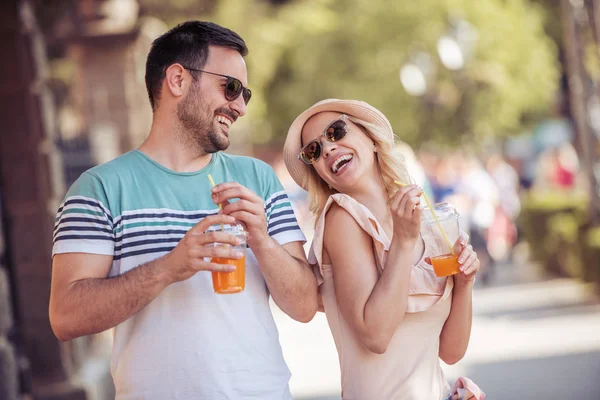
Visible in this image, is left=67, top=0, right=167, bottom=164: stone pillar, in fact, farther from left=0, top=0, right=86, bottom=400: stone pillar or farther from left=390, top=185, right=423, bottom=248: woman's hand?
left=390, top=185, right=423, bottom=248: woman's hand

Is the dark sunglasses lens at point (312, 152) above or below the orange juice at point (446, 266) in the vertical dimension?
above

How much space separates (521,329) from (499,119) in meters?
18.1

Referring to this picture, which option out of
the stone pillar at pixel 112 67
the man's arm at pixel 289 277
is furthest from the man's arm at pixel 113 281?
the stone pillar at pixel 112 67

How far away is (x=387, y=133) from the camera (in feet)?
10.0

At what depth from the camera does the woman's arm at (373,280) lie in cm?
267

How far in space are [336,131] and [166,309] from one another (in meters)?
0.83

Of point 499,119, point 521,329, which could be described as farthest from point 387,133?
point 499,119

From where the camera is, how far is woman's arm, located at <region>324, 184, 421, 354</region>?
105 inches

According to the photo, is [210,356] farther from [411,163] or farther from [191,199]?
[411,163]

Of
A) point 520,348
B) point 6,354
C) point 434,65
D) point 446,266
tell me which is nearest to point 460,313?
point 446,266

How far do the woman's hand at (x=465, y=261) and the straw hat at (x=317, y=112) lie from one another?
0.44 m

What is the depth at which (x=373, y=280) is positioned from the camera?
276 centimetres

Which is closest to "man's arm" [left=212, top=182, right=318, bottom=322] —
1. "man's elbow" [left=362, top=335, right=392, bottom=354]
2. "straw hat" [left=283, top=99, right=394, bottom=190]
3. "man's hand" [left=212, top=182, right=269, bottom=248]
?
"man's hand" [left=212, top=182, right=269, bottom=248]

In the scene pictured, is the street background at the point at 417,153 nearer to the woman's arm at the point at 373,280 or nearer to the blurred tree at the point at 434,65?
the blurred tree at the point at 434,65
